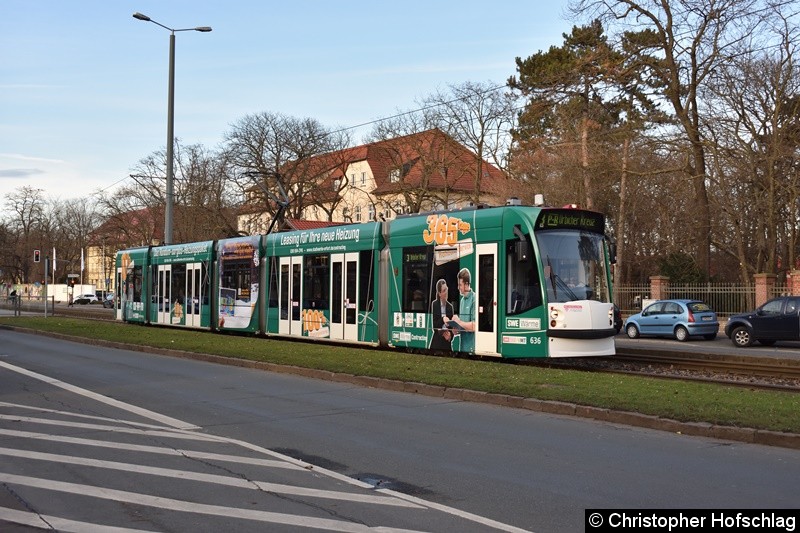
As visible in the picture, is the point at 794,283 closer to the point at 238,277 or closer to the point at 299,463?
the point at 238,277

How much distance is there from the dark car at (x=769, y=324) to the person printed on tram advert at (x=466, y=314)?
1393cm

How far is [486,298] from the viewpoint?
17.7m

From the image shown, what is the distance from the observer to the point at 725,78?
118ft

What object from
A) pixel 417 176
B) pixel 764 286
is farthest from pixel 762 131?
pixel 417 176

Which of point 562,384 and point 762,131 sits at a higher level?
point 762,131

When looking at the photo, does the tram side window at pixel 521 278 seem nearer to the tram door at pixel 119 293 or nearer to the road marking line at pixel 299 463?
the road marking line at pixel 299 463

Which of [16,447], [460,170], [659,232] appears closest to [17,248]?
[460,170]

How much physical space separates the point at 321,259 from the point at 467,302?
6468 millimetres

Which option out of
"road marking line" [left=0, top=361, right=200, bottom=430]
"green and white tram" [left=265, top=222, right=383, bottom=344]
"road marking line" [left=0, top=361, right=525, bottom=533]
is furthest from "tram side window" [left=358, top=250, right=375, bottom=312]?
"road marking line" [left=0, top=361, right=525, bottom=533]

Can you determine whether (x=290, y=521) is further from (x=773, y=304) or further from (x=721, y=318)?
(x=721, y=318)

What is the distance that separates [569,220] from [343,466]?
1028cm

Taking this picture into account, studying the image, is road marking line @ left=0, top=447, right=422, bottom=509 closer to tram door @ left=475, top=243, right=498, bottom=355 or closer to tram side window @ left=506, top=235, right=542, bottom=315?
tram side window @ left=506, top=235, right=542, bottom=315

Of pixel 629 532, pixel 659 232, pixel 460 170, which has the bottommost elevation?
pixel 629 532

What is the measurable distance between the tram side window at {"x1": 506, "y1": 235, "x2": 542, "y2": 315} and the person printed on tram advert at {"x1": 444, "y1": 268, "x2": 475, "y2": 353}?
115 cm
